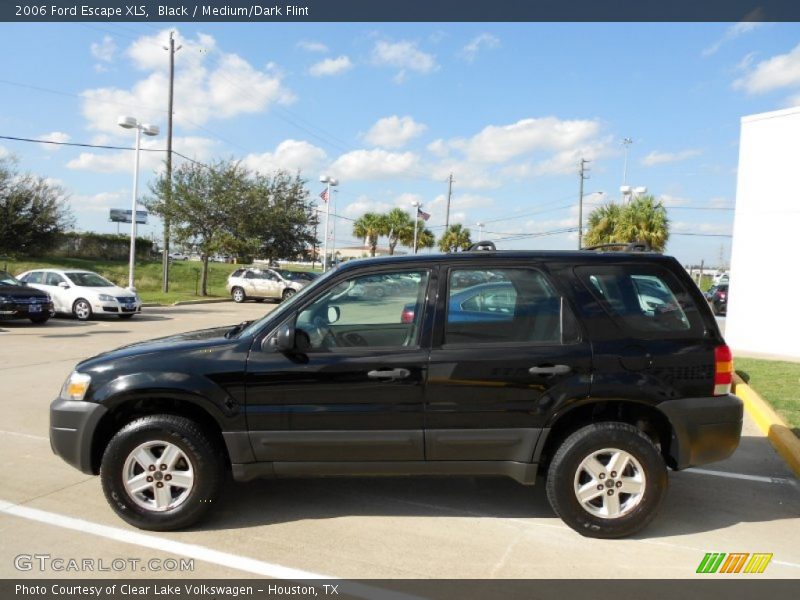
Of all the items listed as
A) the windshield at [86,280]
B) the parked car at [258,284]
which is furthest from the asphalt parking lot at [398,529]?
the parked car at [258,284]

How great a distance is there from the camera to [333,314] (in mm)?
4145

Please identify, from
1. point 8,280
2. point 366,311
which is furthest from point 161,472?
point 8,280

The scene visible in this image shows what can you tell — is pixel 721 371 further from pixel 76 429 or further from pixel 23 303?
pixel 23 303

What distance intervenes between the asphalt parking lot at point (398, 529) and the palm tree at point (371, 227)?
56.0 meters

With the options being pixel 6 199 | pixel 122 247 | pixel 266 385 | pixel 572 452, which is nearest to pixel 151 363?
pixel 266 385

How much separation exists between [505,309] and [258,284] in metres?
24.9

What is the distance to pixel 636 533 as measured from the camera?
3914mm

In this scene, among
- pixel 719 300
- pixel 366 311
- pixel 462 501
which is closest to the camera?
pixel 366 311

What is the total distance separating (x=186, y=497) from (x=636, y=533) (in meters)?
2.84

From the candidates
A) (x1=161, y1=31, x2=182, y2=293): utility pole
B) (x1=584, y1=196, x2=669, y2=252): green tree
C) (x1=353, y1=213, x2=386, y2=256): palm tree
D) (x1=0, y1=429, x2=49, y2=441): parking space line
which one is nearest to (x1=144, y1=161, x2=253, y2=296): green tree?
(x1=161, y1=31, x2=182, y2=293): utility pole

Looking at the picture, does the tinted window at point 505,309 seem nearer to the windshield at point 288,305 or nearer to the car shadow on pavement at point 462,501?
the windshield at point 288,305
